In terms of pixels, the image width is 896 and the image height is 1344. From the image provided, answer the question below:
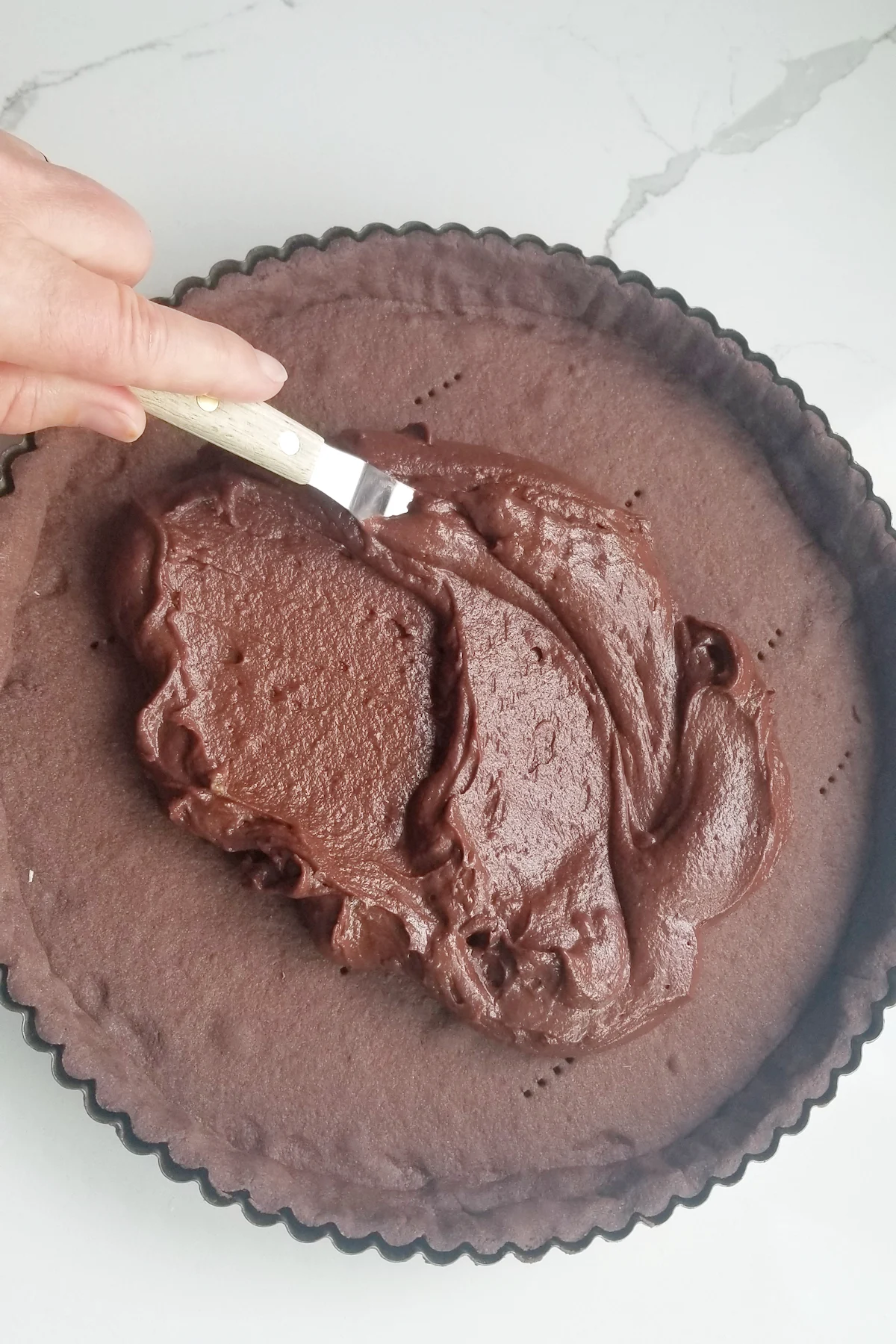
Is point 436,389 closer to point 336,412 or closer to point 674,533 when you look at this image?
point 336,412

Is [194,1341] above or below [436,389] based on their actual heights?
below

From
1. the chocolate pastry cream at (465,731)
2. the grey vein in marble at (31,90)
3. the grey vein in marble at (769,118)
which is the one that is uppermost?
the grey vein in marble at (769,118)

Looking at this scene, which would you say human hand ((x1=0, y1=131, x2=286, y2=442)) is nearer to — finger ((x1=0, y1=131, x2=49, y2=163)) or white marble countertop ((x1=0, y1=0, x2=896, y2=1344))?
finger ((x1=0, y1=131, x2=49, y2=163))

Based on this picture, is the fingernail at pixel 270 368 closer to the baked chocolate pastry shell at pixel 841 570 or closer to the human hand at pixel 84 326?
the human hand at pixel 84 326

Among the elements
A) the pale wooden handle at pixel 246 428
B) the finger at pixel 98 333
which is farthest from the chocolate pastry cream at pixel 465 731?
the finger at pixel 98 333

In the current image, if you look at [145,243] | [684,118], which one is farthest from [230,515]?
[684,118]

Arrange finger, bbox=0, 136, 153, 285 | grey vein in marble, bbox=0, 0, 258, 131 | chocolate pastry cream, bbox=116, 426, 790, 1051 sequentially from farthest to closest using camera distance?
grey vein in marble, bbox=0, 0, 258, 131, chocolate pastry cream, bbox=116, 426, 790, 1051, finger, bbox=0, 136, 153, 285

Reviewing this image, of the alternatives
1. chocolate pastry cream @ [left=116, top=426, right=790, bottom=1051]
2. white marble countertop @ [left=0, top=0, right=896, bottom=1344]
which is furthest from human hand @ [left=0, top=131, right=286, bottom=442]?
white marble countertop @ [left=0, top=0, right=896, bottom=1344]
